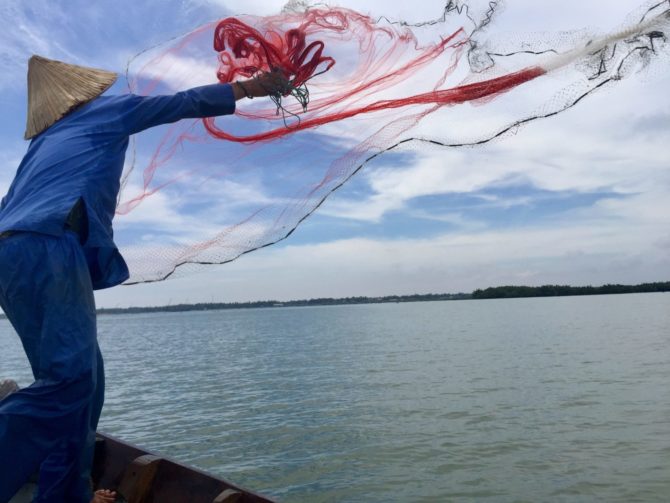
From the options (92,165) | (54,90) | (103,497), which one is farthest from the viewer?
(103,497)

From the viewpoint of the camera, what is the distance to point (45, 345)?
114 inches

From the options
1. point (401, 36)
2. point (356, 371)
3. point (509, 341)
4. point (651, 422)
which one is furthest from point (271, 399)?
point (509, 341)

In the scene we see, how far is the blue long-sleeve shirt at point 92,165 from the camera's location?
117 inches

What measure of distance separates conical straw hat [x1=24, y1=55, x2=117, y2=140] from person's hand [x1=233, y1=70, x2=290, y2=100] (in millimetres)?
822

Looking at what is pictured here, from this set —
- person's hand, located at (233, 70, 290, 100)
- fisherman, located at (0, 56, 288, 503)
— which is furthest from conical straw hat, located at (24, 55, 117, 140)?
person's hand, located at (233, 70, 290, 100)

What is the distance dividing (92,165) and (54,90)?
65 cm

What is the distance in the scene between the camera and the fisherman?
2.88 metres

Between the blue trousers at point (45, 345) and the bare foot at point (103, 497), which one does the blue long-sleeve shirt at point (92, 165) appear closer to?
the blue trousers at point (45, 345)

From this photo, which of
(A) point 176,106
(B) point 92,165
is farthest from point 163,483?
(A) point 176,106

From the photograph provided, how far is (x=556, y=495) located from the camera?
24.5 ft

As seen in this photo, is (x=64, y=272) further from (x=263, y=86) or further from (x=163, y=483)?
(x=163, y=483)

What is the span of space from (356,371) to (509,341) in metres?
13.1

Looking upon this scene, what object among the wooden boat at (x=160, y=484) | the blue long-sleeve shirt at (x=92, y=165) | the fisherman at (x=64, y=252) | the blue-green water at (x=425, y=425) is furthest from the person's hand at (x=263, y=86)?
the blue-green water at (x=425, y=425)

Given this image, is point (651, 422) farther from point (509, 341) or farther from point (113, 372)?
point (113, 372)
